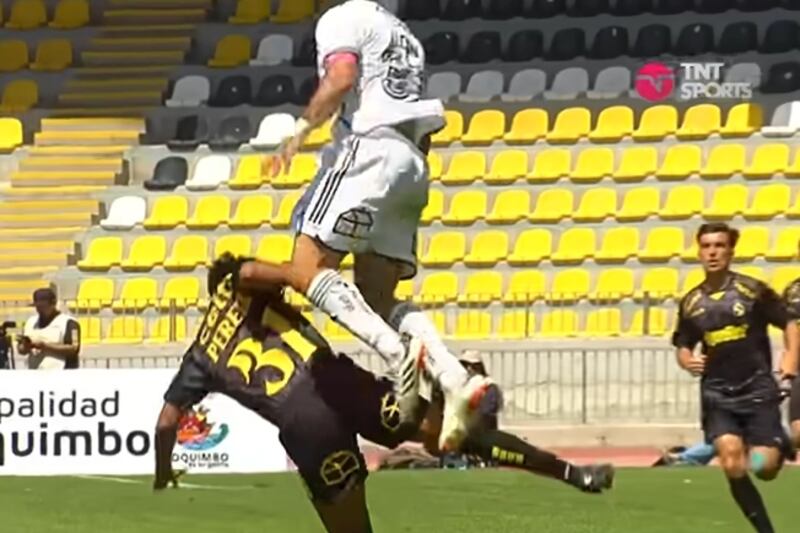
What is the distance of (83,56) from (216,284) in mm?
22644

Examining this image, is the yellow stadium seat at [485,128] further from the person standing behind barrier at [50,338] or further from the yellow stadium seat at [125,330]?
the person standing behind barrier at [50,338]

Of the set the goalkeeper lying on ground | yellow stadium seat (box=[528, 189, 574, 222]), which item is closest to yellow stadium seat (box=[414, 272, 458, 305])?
yellow stadium seat (box=[528, 189, 574, 222])

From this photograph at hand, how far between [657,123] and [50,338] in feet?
32.3

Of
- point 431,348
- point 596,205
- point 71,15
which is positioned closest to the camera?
point 431,348

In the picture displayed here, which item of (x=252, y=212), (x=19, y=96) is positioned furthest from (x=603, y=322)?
(x=19, y=96)

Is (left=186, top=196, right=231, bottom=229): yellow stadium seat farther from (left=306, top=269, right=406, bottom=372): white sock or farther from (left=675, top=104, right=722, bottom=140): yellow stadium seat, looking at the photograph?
(left=306, top=269, right=406, bottom=372): white sock

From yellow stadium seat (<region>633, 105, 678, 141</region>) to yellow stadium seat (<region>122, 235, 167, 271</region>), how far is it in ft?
20.4

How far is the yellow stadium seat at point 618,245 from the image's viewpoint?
964 inches

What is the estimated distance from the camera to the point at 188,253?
25734 millimetres

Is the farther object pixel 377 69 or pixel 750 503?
pixel 750 503

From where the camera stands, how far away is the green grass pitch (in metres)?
12.8

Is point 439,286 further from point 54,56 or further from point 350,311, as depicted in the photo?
point 350,311

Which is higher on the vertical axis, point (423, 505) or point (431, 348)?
point (431, 348)

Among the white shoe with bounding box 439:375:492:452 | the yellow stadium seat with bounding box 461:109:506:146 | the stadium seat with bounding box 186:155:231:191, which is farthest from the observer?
the stadium seat with bounding box 186:155:231:191
